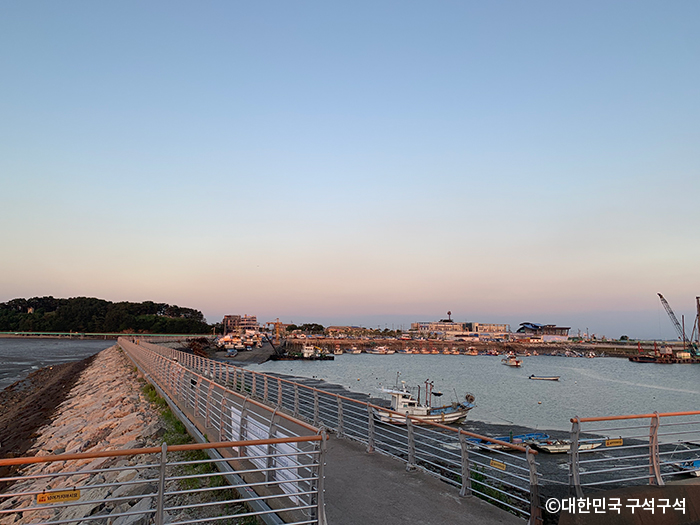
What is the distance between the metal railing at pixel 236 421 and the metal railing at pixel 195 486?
1.6 inches

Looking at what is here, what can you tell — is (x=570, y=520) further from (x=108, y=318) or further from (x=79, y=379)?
(x=108, y=318)

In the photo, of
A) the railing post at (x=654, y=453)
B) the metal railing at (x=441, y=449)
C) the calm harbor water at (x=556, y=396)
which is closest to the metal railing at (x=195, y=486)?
the metal railing at (x=441, y=449)

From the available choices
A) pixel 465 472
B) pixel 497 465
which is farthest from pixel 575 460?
pixel 465 472

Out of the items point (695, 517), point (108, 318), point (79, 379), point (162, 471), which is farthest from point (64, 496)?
point (108, 318)

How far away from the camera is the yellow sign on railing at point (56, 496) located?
3.87m

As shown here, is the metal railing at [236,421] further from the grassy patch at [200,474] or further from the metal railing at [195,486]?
the grassy patch at [200,474]

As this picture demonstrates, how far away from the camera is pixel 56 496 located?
3926mm

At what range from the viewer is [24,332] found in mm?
158250

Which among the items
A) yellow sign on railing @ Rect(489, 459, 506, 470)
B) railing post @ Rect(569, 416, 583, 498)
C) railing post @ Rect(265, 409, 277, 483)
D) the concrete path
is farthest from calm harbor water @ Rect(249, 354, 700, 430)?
railing post @ Rect(265, 409, 277, 483)

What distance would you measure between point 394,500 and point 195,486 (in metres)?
3.70

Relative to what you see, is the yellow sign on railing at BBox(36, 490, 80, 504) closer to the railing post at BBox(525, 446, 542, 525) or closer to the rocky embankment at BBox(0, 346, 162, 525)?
the rocky embankment at BBox(0, 346, 162, 525)

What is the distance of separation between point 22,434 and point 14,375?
101 ft

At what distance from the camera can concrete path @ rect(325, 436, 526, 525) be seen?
6.19 meters

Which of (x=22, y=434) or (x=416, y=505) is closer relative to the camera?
(x=416, y=505)
